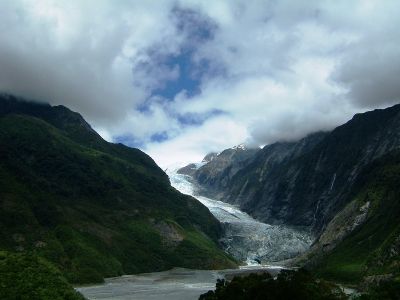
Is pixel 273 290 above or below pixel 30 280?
below

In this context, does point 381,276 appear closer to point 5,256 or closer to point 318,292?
point 318,292

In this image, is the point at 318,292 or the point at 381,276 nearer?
the point at 318,292

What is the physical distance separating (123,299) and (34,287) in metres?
109

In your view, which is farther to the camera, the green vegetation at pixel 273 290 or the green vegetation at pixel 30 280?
the green vegetation at pixel 30 280

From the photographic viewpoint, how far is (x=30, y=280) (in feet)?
299

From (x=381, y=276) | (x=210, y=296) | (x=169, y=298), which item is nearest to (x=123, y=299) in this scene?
(x=169, y=298)

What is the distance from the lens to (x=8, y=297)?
277ft

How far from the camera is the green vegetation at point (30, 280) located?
284ft

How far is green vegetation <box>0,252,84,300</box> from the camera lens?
284 feet

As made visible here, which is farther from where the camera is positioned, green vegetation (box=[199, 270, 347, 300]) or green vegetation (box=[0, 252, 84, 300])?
green vegetation (box=[0, 252, 84, 300])

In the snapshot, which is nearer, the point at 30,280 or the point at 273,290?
the point at 273,290

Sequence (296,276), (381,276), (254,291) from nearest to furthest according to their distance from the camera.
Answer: (254,291), (296,276), (381,276)

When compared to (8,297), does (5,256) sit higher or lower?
higher

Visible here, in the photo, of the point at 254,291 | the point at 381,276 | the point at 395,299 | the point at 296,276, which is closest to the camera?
the point at 395,299
